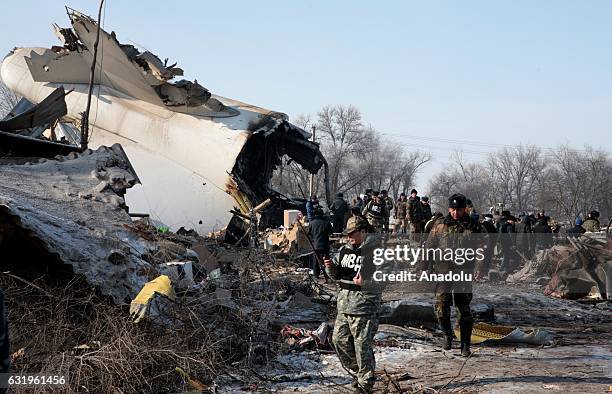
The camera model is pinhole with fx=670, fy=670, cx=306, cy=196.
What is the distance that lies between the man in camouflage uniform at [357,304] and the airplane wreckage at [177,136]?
→ 11.0 meters

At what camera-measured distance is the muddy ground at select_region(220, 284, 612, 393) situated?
5715 mm

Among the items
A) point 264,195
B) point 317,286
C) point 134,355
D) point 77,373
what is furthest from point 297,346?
point 264,195

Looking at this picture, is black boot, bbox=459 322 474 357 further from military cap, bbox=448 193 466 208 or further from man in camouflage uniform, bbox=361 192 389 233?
man in camouflage uniform, bbox=361 192 389 233

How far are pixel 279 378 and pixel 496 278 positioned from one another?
10261 mm

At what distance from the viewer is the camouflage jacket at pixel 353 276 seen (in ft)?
17.6

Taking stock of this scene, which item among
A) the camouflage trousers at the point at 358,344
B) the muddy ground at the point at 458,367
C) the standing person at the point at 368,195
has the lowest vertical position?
the muddy ground at the point at 458,367

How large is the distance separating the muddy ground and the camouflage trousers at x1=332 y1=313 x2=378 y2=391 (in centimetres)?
24

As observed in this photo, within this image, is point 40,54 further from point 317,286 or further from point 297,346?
point 297,346

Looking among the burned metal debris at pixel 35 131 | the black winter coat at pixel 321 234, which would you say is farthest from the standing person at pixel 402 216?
the burned metal debris at pixel 35 131

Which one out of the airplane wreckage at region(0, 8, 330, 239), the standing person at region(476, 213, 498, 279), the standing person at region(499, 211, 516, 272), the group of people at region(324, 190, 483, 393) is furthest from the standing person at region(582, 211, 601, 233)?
the group of people at region(324, 190, 483, 393)

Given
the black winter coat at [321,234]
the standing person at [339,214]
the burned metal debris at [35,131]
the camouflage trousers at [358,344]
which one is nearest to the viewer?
the camouflage trousers at [358,344]

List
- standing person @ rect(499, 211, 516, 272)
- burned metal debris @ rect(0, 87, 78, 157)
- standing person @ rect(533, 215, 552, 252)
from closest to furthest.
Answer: burned metal debris @ rect(0, 87, 78, 157) → standing person @ rect(533, 215, 552, 252) → standing person @ rect(499, 211, 516, 272)

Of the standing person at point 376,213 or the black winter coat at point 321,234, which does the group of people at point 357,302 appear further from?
the standing person at point 376,213

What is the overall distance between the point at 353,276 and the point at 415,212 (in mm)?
11506
